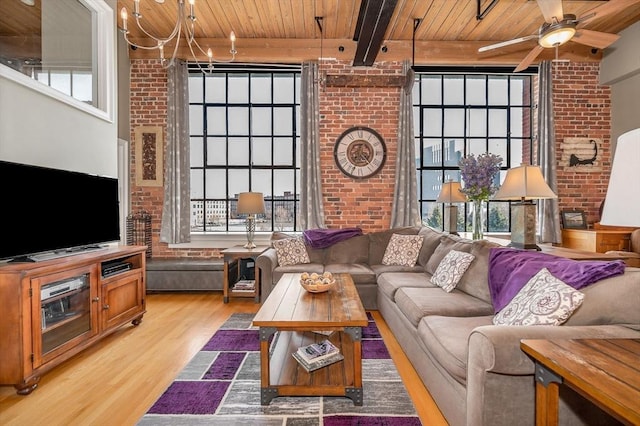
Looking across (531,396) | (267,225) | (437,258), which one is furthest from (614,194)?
(267,225)

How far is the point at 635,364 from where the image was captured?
1.20m

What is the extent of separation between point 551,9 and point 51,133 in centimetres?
427

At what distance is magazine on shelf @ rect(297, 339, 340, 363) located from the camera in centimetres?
235

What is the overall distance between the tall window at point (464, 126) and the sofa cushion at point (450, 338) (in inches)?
136

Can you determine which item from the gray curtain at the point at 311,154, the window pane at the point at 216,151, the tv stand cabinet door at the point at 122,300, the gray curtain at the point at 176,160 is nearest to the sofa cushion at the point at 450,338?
the tv stand cabinet door at the point at 122,300

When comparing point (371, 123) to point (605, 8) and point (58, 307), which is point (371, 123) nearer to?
point (605, 8)

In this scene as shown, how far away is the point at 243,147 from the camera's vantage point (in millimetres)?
5586

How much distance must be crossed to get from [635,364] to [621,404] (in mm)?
339

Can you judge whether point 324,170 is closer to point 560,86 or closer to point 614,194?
point 560,86

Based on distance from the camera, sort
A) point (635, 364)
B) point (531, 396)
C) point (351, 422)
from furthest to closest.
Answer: point (351, 422) < point (531, 396) < point (635, 364)

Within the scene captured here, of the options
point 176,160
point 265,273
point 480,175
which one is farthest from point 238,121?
point 480,175

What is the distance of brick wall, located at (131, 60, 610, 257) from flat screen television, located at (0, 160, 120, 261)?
6.46 feet

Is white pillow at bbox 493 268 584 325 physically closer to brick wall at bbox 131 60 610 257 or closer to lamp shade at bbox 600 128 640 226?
lamp shade at bbox 600 128 640 226

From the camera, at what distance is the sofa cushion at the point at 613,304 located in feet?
5.81
